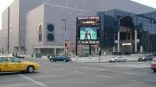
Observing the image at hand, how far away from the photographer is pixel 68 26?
344ft

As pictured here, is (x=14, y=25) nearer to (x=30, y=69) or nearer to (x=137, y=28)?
(x=137, y=28)

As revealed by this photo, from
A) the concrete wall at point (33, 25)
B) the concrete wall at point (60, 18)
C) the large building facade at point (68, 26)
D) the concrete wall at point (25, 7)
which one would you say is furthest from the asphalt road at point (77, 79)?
the concrete wall at point (25, 7)

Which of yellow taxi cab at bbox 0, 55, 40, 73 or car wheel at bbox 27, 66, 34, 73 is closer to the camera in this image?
yellow taxi cab at bbox 0, 55, 40, 73

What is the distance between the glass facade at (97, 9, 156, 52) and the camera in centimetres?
10238

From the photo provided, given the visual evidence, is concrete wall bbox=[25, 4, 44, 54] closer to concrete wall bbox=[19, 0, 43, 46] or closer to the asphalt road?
concrete wall bbox=[19, 0, 43, 46]

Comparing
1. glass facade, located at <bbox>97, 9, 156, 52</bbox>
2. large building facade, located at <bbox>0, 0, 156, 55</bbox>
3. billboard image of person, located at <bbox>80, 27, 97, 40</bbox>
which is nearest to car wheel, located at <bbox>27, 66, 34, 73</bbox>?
billboard image of person, located at <bbox>80, 27, 97, 40</bbox>

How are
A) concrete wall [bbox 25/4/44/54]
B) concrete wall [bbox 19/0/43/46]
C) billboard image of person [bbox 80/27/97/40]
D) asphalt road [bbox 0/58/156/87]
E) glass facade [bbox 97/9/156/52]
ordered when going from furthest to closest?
1. concrete wall [bbox 19/0/43/46]
2. glass facade [bbox 97/9/156/52]
3. concrete wall [bbox 25/4/44/54]
4. billboard image of person [bbox 80/27/97/40]
5. asphalt road [bbox 0/58/156/87]

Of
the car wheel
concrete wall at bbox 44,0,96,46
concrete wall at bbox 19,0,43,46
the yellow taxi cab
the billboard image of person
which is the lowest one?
the car wheel

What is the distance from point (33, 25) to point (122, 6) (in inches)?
2027

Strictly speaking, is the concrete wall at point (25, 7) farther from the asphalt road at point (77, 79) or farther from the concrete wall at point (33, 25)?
the asphalt road at point (77, 79)

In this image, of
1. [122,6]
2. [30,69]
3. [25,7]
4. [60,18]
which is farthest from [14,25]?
[30,69]

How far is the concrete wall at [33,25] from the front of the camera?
10088cm

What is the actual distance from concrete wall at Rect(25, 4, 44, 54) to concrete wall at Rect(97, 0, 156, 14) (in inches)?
1297

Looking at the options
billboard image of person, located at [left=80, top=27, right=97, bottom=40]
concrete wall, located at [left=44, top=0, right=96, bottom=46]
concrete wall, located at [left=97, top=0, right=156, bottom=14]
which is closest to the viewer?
billboard image of person, located at [left=80, top=27, right=97, bottom=40]
